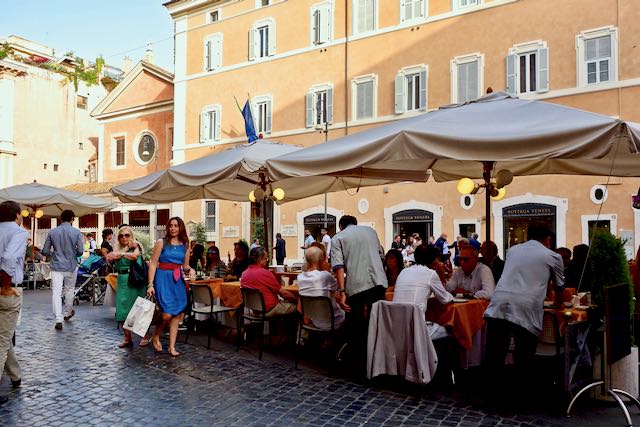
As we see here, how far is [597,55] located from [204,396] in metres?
16.3

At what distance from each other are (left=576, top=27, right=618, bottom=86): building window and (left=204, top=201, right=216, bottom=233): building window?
16.3m

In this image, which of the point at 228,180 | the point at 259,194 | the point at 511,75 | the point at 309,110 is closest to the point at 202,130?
the point at 309,110

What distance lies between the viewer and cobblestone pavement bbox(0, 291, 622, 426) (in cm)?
475

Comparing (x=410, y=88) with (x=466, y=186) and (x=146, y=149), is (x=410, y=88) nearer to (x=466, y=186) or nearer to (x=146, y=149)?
(x=466, y=186)

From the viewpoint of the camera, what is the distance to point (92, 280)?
12766 millimetres

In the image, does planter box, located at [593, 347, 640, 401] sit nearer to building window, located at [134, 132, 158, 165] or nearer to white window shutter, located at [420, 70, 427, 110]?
white window shutter, located at [420, 70, 427, 110]

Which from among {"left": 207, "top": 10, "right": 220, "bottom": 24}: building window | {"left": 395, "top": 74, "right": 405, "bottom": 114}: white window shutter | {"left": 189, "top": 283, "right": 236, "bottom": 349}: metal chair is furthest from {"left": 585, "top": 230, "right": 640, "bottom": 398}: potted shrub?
{"left": 207, "top": 10, "right": 220, "bottom": 24}: building window

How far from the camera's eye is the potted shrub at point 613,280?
5000mm

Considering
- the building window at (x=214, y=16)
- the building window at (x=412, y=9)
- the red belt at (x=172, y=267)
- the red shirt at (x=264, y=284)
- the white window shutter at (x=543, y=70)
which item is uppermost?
the building window at (x=214, y=16)

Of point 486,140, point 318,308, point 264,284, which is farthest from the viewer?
point 264,284

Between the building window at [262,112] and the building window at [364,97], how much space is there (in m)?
4.27

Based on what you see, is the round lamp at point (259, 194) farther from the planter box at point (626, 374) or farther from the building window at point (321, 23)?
the building window at point (321, 23)

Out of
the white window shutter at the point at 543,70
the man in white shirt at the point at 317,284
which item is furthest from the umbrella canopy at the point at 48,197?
the white window shutter at the point at 543,70

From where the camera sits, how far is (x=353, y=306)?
21.2ft
